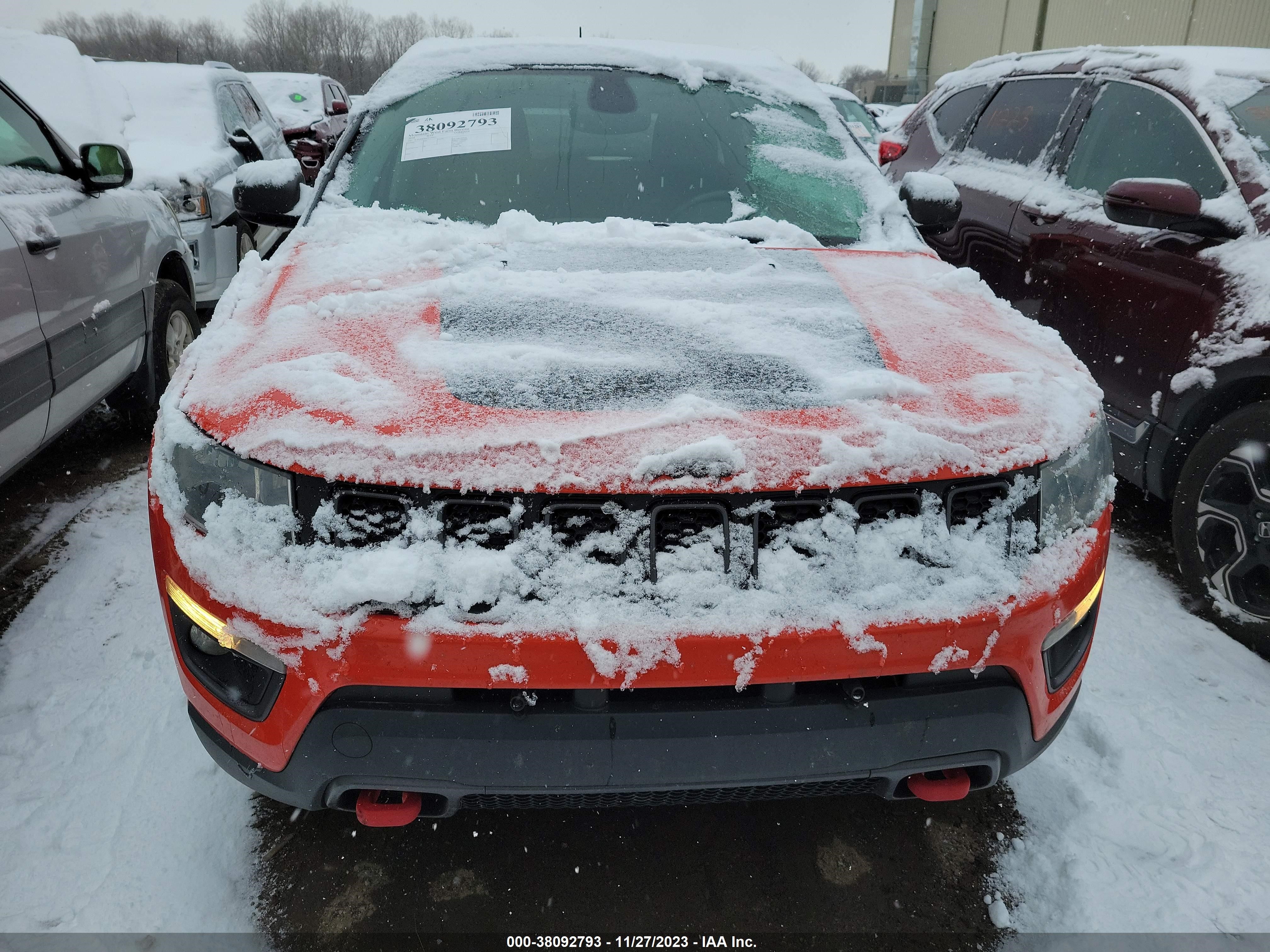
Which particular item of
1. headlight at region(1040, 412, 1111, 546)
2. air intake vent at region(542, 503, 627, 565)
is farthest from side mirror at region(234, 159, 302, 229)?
headlight at region(1040, 412, 1111, 546)

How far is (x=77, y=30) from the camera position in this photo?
180 ft

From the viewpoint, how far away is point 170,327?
411 centimetres

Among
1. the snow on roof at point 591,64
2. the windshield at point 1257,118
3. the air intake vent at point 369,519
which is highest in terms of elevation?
the snow on roof at point 591,64

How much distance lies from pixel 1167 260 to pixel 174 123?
6554 millimetres

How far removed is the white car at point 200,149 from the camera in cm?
533

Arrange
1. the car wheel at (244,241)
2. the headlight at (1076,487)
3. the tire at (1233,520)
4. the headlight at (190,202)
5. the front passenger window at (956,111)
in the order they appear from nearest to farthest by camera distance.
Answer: the headlight at (1076,487) → the tire at (1233,520) → the front passenger window at (956,111) → the headlight at (190,202) → the car wheel at (244,241)

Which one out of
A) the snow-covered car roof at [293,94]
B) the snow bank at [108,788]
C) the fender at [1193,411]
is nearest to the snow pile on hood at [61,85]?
the snow bank at [108,788]

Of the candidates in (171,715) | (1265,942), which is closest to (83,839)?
(171,715)

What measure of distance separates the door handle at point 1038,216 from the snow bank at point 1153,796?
1771 mm

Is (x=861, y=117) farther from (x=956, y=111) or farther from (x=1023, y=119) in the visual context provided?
(x=1023, y=119)

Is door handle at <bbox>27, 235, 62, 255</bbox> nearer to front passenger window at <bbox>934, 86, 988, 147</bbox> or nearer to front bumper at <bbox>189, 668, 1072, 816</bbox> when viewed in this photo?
front bumper at <bbox>189, 668, 1072, 816</bbox>

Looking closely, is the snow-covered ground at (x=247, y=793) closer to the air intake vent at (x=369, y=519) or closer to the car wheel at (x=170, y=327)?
the air intake vent at (x=369, y=519)

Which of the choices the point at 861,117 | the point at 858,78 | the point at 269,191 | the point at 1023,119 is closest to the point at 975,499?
the point at 269,191

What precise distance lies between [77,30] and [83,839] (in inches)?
2749
